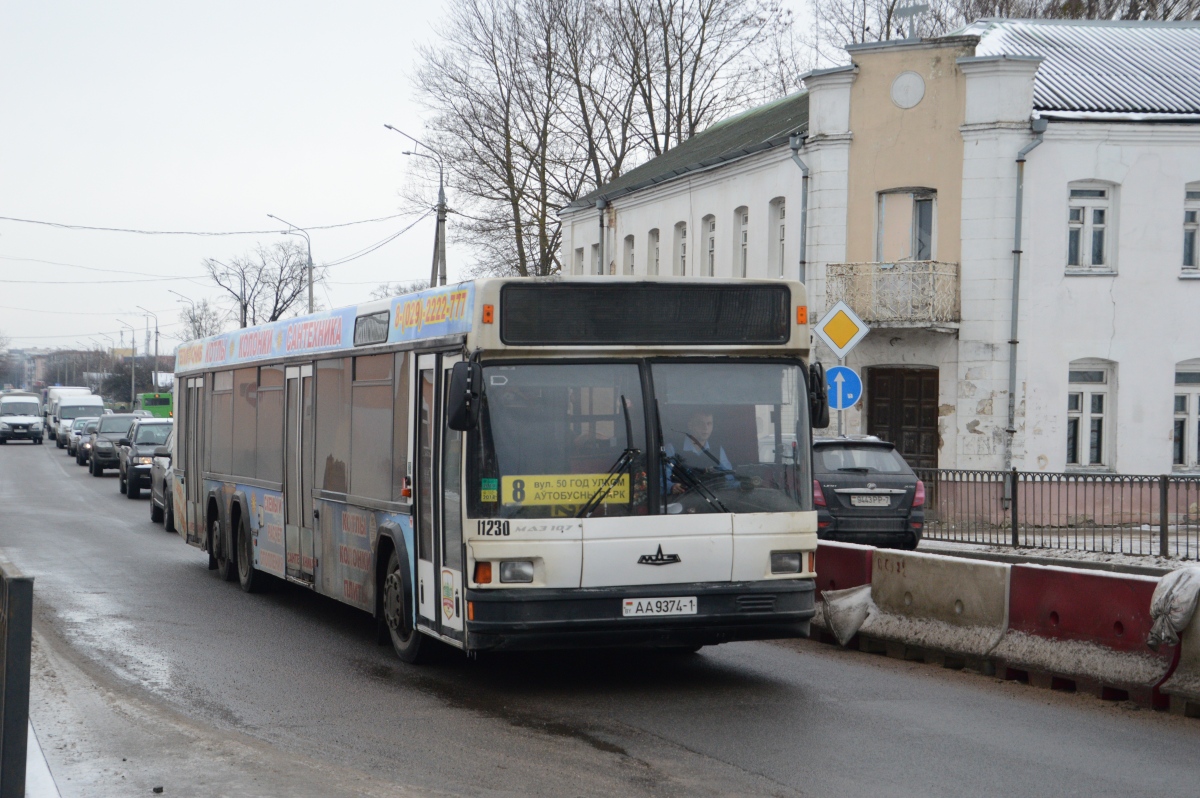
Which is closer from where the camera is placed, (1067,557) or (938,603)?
(938,603)

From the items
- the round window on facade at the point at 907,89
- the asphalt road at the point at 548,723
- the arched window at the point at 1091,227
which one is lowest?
the asphalt road at the point at 548,723

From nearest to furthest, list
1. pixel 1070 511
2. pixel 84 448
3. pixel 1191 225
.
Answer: pixel 1070 511, pixel 1191 225, pixel 84 448

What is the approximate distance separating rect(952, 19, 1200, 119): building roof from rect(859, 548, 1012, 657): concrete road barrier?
1789 cm

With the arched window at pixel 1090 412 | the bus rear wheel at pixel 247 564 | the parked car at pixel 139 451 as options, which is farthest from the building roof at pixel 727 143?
the bus rear wheel at pixel 247 564

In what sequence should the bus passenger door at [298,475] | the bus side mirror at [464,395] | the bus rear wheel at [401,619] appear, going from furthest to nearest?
the bus passenger door at [298,475]
the bus rear wheel at [401,619]
the bus side mirror at [464,395]

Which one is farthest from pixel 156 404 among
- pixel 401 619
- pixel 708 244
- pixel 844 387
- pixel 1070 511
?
pixel 401 619

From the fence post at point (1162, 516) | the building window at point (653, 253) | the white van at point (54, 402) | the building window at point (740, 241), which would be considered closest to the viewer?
the fence post at point (1162, 516)

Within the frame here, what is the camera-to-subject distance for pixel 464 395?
862 centimetres

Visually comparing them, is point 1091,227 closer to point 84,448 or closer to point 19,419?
point 84,448

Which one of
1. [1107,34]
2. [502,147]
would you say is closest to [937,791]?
[1107,34]

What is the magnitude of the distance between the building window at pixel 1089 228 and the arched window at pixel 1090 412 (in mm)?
1860

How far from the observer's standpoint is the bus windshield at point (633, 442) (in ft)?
29.3

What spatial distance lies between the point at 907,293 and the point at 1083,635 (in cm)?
1830

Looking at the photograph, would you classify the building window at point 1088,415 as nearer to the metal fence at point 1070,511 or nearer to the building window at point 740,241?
the metal fence at point 1070,511
